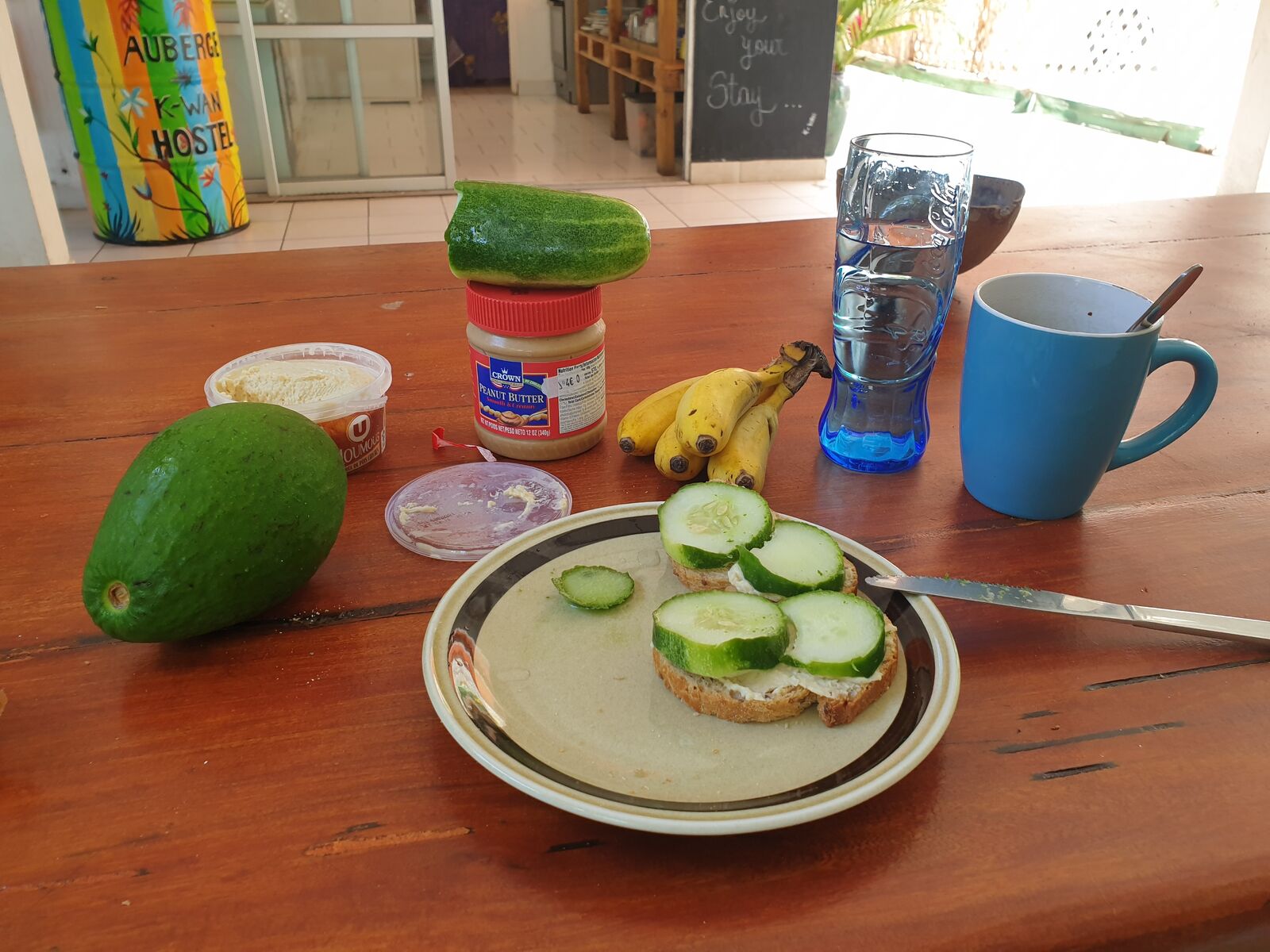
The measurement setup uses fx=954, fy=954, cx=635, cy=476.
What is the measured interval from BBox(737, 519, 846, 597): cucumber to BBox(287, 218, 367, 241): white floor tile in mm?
3140

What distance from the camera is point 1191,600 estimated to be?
0.63 m

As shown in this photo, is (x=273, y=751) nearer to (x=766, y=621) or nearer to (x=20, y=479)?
(x=766, y=621)

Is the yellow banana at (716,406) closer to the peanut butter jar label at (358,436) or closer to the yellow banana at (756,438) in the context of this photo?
the yellow banana at (756,438)

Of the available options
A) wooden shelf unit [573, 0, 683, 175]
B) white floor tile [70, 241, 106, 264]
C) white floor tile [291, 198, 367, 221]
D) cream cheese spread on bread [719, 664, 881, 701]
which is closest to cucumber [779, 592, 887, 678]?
cream cheese spread on bread [719, 664, 881, 701]

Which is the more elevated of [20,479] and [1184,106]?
[20,479]

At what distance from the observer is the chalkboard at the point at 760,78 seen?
390 cm

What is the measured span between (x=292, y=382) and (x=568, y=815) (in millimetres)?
463

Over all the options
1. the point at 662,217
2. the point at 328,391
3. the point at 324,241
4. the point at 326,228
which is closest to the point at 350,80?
the point at 326,228

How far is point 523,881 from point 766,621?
0.18 metres

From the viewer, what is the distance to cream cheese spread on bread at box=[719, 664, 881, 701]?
50 cm

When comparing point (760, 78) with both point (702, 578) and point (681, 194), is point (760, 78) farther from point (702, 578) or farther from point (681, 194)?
point (702, 578)

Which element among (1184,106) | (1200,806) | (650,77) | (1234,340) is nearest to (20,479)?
(1200,806)

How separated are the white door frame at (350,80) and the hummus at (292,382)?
3.22 metres

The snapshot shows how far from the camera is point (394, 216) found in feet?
12.0
